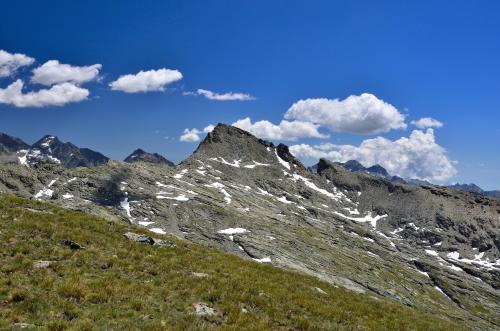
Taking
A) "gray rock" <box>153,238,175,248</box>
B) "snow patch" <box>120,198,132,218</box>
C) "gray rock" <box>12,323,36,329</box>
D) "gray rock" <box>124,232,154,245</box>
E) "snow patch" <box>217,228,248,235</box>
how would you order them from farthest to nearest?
"snow patch" <box>120,198,132,218</box> → "snow patch" <box>217,228,248,235</box> → "gray rock" <box>153,238,175,248</box> → "gray rock" <box>124,232,154,245</box> → "gray rock" <box>12,323,36,329</box>

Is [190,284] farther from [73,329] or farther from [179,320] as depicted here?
[73,329]

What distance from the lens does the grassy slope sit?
15523 mm

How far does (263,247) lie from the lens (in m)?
127

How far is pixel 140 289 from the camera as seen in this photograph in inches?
733

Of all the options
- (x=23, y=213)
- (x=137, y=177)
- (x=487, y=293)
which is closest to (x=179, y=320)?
(x=23, y=213)

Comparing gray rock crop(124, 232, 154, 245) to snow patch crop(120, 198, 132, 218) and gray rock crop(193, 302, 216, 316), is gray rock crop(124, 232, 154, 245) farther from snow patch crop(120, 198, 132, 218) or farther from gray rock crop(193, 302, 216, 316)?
snow patch crop(120, 198, 132, 218)

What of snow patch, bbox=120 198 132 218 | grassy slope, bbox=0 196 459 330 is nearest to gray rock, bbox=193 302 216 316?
grassy slope, bbox=0 196 459 330

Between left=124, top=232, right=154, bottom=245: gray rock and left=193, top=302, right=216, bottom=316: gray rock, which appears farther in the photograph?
left=124, top=232, right=154, bottom=245: gray rock

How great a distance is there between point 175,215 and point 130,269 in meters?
126

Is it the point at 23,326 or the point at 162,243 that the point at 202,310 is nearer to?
the point at 23,326

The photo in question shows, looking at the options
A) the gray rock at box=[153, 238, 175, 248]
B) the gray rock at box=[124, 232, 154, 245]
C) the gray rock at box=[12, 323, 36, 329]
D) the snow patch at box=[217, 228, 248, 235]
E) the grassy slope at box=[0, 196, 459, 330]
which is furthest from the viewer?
the snow patch at box=[217, 228, 248, 235]

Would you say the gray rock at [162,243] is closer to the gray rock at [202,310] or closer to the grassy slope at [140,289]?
the grassy slope at [140,289]

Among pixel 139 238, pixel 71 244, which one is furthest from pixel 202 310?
pixel 139 238

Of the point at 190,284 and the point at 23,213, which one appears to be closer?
the point at 190,284
